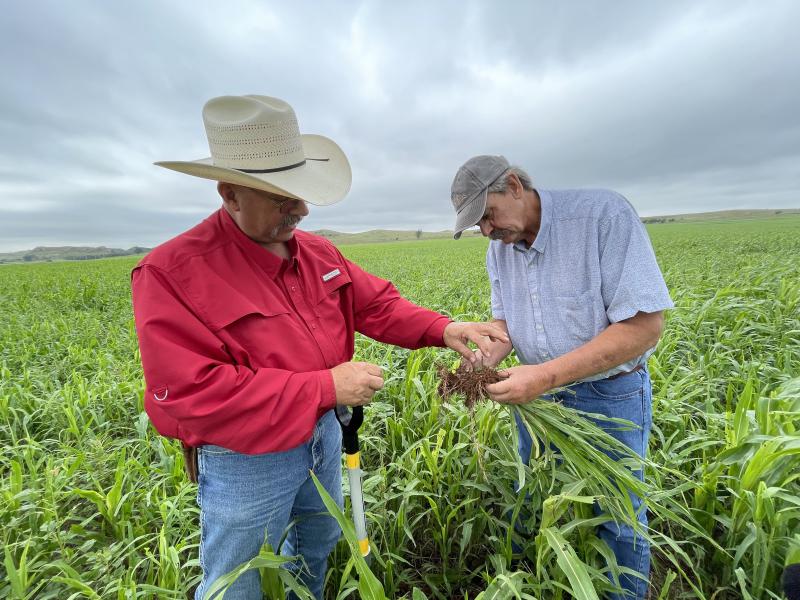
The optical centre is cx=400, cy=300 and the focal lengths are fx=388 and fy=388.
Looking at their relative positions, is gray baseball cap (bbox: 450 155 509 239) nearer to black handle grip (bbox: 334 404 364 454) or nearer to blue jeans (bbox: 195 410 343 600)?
black handle grip (bbox: 334 404 364 454)

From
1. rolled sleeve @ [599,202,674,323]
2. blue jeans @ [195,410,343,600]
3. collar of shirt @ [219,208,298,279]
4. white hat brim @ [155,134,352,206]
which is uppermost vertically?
white hat brim @ [155,134,352,206]

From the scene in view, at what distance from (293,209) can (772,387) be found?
159 inches

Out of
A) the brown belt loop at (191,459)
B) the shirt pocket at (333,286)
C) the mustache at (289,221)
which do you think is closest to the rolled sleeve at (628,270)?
the shirt pocket at (333,286)

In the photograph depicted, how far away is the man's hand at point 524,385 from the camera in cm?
156

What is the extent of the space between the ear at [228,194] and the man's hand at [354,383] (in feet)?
2.38

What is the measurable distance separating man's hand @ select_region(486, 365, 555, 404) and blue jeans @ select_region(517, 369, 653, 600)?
0.80 feet

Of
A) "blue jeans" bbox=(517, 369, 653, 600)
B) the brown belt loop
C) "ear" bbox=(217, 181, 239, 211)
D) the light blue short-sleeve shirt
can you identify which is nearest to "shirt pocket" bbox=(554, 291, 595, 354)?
the light blue short-sleeve shirt

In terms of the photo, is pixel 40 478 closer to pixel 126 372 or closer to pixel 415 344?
pixel 126 372

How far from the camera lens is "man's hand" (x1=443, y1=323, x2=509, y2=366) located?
1.92 m

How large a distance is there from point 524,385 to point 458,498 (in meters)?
1.15

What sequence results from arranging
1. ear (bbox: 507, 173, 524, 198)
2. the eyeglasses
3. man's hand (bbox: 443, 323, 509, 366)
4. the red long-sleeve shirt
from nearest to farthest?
the red long-sleeve shirt → the eyeglasses → ear (bbox: 507, 173, 524, 198) → man's hand (bbox: 443, 323, 509, 366)

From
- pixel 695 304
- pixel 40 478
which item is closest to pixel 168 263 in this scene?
pixel 40 478

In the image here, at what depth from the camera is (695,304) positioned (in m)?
5.18

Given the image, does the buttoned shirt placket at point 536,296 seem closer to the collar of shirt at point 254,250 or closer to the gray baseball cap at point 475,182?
the gray baseball cap at point 475,182
